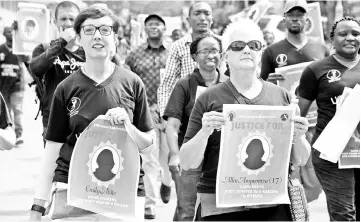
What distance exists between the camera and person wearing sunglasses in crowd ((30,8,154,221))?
441 cm

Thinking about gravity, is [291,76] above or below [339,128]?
above

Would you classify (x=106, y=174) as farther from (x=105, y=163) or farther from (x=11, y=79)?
(x=11, y=79)

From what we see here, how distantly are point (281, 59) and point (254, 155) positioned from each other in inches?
151

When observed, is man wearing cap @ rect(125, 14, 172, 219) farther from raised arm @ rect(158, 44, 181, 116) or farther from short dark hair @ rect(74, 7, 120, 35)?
short dark hair @ rect(74, 7, 120, 35)

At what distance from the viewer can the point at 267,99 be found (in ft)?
13.9

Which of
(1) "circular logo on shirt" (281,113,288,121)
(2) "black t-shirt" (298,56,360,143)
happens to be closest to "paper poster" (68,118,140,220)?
(1) "circular logo on shirt" (281,113,288,121)

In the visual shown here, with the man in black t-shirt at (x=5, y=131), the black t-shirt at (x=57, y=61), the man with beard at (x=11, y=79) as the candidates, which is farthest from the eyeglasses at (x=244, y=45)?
the man with beard at (x=11, y=79)

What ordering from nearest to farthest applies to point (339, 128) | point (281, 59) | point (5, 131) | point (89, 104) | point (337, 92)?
point (89, 104), point (5, 131), point (339, 128), point (337, 92), point (281, 59)

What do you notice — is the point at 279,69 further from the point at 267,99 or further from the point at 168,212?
the point at 267,99

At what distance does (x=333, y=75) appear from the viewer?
6520 millimetres

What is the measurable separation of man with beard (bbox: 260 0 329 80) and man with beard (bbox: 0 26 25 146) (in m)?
7.33

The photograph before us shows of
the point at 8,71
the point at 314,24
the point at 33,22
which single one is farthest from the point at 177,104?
the point at 8,71

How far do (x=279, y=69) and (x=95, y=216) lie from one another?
3648 mm

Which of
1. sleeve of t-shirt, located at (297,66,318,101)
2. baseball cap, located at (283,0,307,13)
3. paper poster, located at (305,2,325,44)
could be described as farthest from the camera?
paper poster, located at (305,2,325,44)
